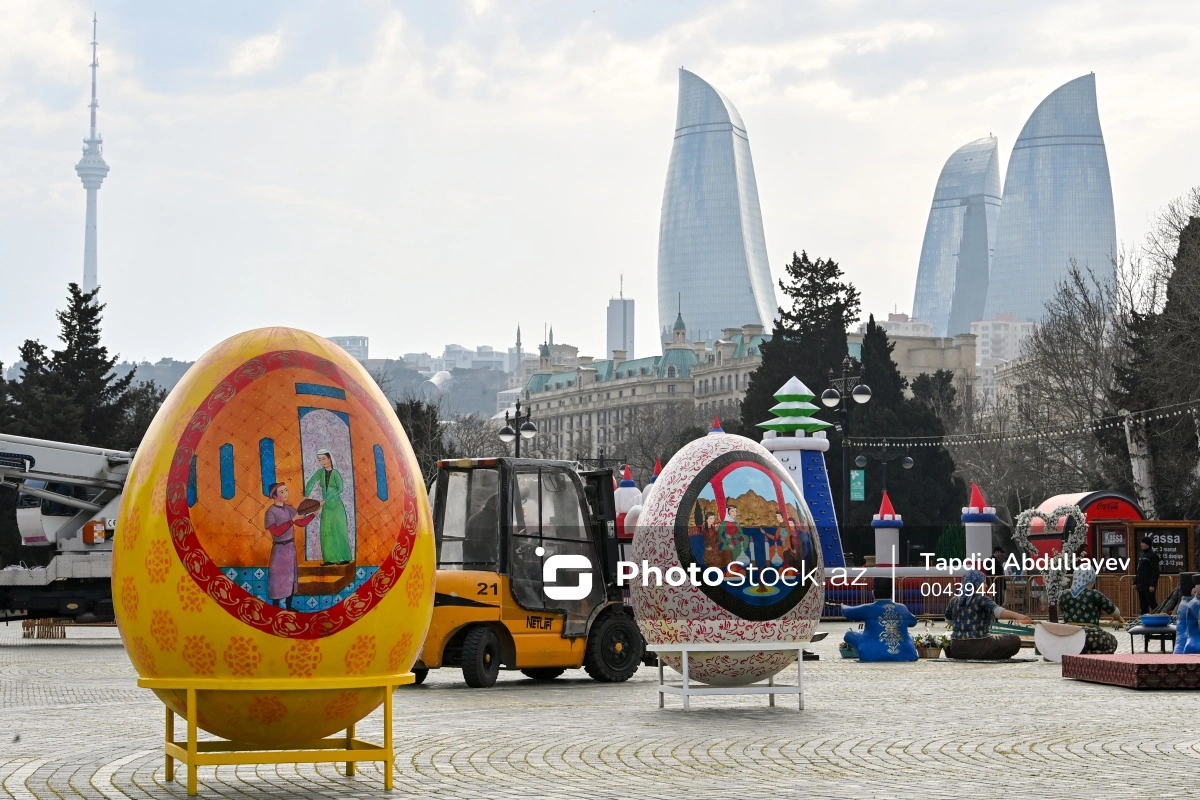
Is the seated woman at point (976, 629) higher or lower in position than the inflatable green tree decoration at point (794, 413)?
lower

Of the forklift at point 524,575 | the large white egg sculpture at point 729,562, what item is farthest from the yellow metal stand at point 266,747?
the forklift at point 524,575

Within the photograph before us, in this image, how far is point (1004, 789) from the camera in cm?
948

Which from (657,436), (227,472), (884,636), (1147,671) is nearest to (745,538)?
(1147,671)

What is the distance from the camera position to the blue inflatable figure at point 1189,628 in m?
21.2

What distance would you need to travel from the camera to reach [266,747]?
958cm

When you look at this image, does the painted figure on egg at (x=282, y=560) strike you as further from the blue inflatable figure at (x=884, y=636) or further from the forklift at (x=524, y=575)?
the blue inflatable figure at (x=884, y=636)

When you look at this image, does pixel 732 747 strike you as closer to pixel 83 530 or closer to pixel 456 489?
pixel 456 489

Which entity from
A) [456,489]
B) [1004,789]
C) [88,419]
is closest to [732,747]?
[1004,789]

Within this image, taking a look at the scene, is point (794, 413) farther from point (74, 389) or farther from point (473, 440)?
point (473, 440)

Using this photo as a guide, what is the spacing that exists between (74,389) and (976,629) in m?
36.1

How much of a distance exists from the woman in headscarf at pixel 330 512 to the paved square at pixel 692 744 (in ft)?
4.32

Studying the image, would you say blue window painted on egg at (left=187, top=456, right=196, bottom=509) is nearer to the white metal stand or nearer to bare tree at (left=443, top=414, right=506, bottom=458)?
the white metal stand

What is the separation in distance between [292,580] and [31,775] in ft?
7.60

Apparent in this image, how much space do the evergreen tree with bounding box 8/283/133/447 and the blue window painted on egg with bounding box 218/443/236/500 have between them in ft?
136
